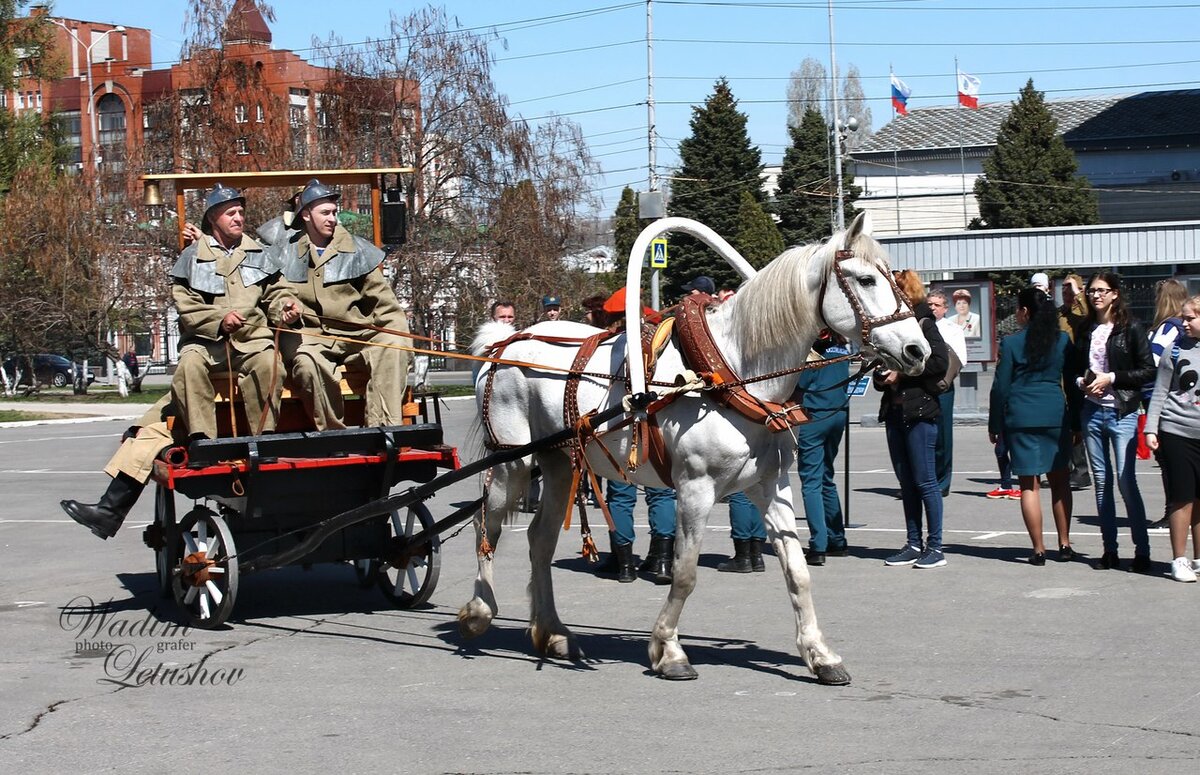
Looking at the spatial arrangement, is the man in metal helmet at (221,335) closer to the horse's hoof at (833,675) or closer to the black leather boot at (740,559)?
the black leather boot at (740,559)

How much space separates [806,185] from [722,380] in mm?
64935

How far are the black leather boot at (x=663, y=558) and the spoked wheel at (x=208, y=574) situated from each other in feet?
10.4

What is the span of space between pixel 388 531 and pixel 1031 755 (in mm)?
5022

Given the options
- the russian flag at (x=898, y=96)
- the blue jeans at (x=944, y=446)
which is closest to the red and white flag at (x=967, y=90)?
the russian flag at (x=898, y=96)

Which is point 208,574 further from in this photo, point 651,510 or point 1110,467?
point 1110,467

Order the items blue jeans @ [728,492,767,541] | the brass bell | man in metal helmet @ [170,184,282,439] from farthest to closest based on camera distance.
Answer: blue jeans @ [728,492,767,541], the brass bell, man in metal helmet @ [170,184,282,439]

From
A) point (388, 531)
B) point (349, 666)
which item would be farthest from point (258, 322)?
point (349, 666)

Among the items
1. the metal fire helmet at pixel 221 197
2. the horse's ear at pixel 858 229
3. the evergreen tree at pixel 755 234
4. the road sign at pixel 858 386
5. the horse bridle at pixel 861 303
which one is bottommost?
the road sign at pixel 858 386

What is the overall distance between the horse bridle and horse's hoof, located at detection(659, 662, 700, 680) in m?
1.90

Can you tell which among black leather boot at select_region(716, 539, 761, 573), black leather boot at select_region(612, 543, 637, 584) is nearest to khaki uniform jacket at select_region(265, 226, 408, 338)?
black leather boot at select_region(612, 543, 637, 584)

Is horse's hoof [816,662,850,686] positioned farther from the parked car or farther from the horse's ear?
the parked car

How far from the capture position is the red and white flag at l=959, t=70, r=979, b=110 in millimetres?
74000

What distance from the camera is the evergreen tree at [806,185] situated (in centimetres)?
7019

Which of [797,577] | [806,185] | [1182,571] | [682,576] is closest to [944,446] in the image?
[1182,571]
